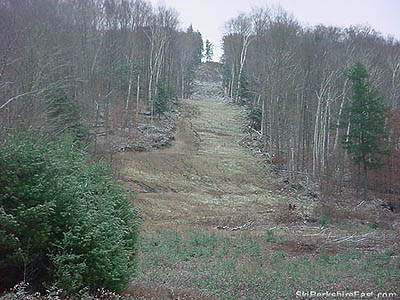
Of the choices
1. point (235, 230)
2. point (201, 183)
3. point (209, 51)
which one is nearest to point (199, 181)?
point (201, 183)

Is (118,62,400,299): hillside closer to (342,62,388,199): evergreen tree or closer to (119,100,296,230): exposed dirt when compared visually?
(119,100,296,230): exposed dirt

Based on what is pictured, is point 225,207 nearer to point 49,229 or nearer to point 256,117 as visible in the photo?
point 256,117

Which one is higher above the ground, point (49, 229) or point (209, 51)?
point (209, 51)

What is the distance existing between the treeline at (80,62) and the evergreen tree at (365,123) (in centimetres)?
1942

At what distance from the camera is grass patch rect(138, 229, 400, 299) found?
31.7 feet

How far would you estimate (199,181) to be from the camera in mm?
31469

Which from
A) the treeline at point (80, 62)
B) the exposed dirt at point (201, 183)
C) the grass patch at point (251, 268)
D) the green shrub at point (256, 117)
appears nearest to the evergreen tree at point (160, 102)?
the treeline at point (80, 62)

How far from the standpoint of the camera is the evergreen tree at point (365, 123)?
106 feet

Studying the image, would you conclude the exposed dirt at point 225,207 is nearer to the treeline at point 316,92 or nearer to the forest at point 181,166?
the forest at point 181,166

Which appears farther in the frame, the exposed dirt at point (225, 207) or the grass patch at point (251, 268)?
the exposed dirt at point (225, 207)

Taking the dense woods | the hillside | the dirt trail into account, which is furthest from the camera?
the dirt trail

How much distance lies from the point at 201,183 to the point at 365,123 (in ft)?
45.8

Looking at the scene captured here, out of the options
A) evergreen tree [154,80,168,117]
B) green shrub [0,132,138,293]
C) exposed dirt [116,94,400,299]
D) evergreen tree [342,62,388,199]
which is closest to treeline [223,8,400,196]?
evergreen tree [342,62,388,199]

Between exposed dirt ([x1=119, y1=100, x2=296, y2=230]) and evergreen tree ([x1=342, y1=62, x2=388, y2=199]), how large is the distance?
6.73 meters
